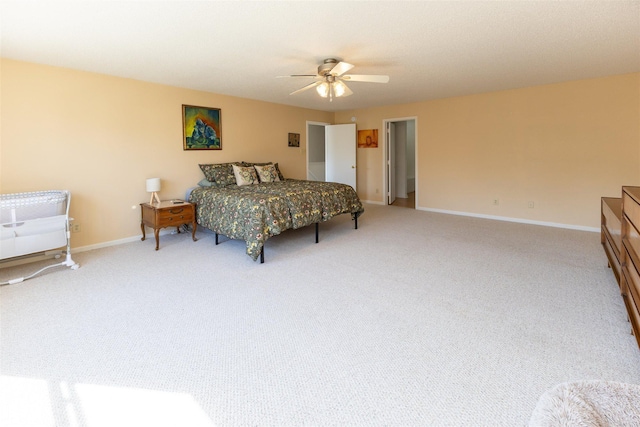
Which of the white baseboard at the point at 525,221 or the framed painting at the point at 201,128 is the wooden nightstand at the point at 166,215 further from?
the white baseboard at the point at 525,221

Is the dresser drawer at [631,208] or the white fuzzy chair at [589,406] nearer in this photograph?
the white fuzzy chair at [589,406]

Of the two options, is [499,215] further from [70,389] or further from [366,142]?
[70,389]

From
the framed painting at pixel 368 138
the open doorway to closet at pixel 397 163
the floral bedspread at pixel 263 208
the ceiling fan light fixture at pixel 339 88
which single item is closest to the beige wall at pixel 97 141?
the floral bedspread at pixel 263 208

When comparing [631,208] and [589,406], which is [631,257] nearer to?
[631,208]

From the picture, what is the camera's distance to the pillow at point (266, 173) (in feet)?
17.7

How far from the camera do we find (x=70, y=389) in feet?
5.43

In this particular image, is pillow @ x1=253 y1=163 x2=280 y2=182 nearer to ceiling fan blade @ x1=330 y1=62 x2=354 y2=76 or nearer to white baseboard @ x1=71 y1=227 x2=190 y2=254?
white baseboard @ x1=71 y1=227 x2=190 y2=254

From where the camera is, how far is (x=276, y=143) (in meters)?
6.44

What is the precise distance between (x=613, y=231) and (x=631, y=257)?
A: 0.96 meters

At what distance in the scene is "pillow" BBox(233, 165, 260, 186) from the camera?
5.14m

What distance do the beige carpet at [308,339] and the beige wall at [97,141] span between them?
3.07 ft

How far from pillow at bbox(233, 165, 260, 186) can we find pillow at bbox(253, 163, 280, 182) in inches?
5.5

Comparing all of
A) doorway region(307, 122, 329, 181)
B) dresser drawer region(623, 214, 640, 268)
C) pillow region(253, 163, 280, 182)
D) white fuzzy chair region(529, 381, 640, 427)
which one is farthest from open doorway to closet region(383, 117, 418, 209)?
white fuzzy chair region(529, 381, 640, 427)

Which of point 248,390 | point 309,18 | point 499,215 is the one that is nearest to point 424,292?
point 248,390
